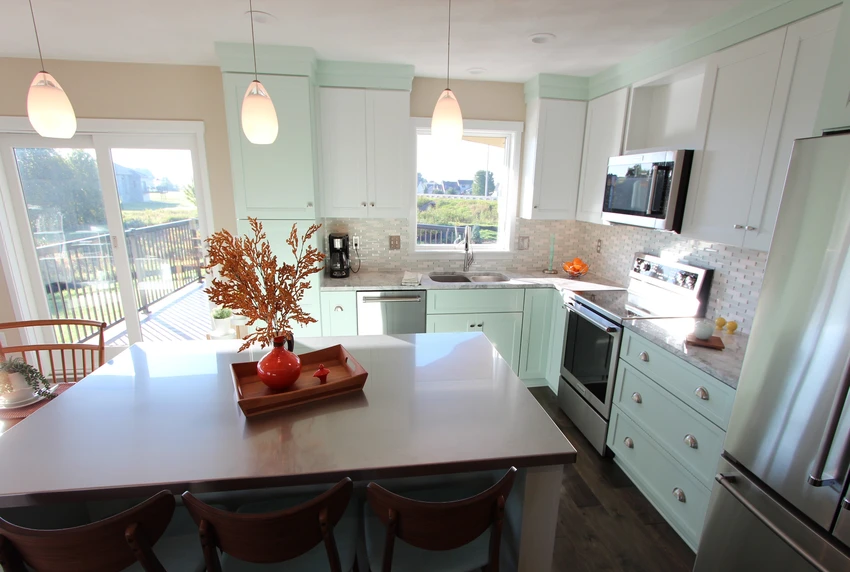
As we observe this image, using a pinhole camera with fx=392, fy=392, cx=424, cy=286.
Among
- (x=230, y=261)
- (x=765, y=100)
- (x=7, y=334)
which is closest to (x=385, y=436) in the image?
(x=230, y=261)

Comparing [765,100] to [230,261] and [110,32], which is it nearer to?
[230,261]

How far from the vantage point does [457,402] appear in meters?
1.37

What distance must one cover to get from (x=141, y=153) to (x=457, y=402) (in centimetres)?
326

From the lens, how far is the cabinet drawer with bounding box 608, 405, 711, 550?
1762 mm

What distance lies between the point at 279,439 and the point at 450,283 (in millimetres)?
2042

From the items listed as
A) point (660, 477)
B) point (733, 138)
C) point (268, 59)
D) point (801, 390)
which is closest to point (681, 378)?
point (660, 477)

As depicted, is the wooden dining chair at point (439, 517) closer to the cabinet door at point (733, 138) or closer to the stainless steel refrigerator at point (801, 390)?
the stainless steel refrigerator at point (801, 390)

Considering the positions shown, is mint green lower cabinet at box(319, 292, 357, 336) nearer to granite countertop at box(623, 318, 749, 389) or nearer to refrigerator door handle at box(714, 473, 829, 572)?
granite countertop at box(623, 318, 749, 389)

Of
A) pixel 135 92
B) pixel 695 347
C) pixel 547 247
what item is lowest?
pixel 695 347

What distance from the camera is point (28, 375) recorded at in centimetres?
194

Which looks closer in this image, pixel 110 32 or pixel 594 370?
pixel 110 32

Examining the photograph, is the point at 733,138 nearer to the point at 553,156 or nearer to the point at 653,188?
the point at 653,188

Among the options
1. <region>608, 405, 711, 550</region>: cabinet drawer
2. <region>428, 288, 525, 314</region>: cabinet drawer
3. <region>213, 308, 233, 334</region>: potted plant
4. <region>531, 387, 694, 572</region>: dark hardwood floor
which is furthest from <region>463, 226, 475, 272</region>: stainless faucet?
<region>213, 308, 233, 334</region>: potted plant

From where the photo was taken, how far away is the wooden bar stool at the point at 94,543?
861 mm
